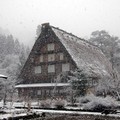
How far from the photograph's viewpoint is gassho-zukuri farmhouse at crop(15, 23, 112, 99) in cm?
3884

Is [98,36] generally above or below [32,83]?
above

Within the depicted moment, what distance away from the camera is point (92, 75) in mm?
37688

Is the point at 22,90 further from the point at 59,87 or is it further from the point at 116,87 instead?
the point at 116,87

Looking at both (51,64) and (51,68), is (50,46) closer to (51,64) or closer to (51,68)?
(51,64)

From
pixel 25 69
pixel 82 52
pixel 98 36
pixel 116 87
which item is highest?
pixel 98 36

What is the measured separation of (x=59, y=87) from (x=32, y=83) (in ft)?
20.6

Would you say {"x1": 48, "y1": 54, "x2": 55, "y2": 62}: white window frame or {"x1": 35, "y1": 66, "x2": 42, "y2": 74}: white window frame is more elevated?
{"x1": 48, "y1": 54, "x2": 55, "y2": 62}: white window frame

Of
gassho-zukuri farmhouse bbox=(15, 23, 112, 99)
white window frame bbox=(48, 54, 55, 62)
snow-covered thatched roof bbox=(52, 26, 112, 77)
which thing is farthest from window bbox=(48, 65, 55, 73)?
snow-covered thatched roof bbox=(52, 26, 112, 77)

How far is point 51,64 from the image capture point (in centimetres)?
4134

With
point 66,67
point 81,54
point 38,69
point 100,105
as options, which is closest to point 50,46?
point 38,69

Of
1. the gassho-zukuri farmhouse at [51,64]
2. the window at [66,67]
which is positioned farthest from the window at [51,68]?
the window at [66,67]

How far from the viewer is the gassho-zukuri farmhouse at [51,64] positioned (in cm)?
3884

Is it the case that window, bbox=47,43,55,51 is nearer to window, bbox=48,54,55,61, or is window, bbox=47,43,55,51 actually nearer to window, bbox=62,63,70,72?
window, bbox=48,54,55,61

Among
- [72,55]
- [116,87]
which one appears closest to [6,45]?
[72,55]
